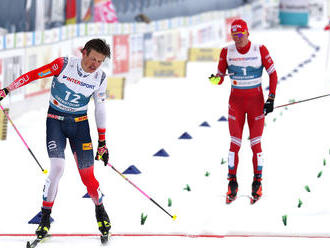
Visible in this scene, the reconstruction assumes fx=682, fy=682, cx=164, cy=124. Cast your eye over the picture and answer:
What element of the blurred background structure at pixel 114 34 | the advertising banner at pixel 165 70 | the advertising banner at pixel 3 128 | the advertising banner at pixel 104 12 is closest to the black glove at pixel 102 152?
the advertising banner at pixel 3 128

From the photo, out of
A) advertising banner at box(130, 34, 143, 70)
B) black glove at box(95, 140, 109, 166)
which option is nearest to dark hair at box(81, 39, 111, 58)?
black glove at box(95, 140, 109, 166)

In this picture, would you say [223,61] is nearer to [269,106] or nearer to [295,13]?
[269,106]

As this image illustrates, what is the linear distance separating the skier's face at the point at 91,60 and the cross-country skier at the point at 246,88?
73.4 inches

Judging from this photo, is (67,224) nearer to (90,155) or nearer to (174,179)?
(90,155)

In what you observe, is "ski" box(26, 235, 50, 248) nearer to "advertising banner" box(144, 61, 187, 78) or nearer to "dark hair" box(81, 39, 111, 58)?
"dark hair" box(81, 39, 111, 58)

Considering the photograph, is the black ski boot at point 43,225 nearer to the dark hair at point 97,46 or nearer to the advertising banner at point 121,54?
the dark hair at point 97,46

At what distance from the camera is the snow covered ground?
6.07 m

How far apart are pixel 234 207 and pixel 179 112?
6.31 m

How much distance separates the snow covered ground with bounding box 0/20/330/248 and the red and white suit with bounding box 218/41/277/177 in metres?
0.58

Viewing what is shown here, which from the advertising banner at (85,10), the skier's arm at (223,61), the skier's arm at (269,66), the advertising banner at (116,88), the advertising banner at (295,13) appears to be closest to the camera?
the skier's arm at (269,66)

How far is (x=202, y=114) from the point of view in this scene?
507 inches

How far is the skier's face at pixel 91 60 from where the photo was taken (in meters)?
5.52

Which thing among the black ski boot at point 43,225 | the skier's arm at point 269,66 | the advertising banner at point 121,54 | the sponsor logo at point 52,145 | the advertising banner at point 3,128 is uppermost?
the skier's arm at point 269,66

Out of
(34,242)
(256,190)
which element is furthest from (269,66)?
(34,242)
